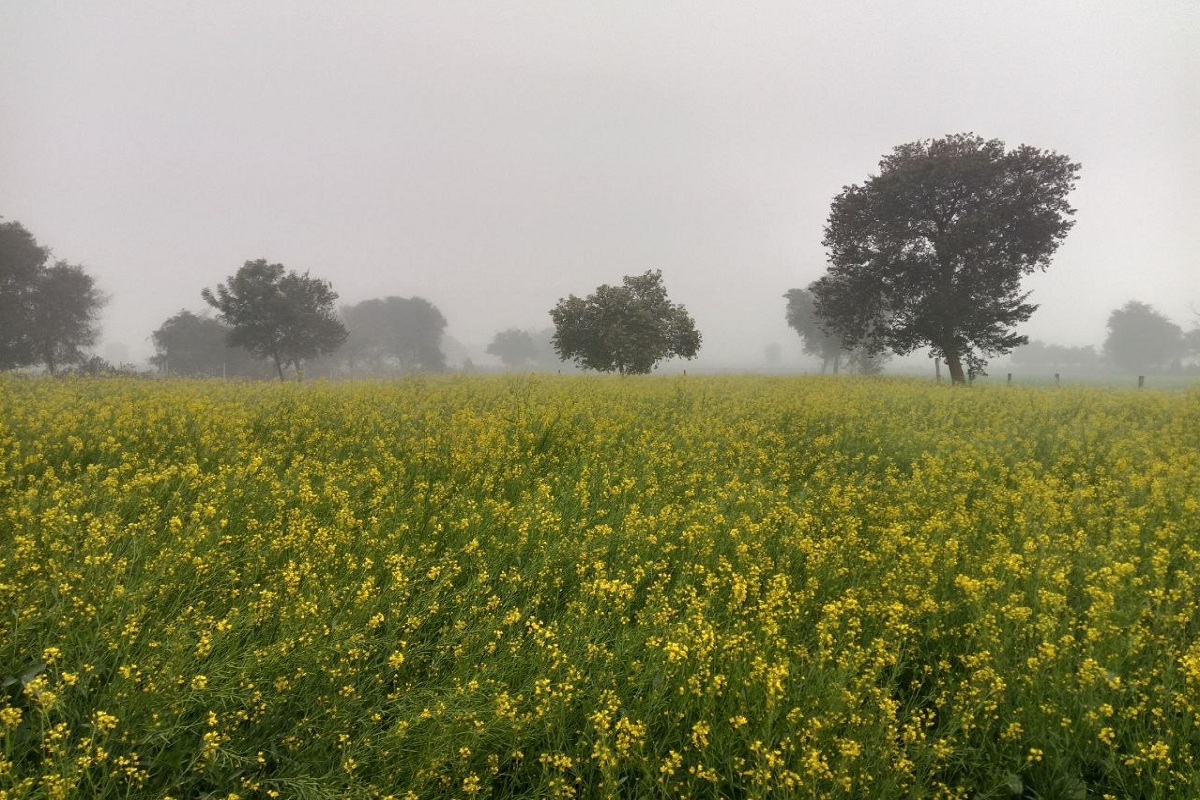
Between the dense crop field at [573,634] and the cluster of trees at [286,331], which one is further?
the cluster of trees at [286,331]

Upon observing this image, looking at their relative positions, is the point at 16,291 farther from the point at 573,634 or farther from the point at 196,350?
the point at 573,634

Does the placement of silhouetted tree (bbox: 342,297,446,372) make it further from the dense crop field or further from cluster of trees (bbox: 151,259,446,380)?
the dense crop field

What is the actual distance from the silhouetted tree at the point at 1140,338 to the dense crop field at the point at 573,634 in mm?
134029

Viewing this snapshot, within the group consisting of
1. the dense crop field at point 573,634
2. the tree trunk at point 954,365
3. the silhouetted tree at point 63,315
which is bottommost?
the dense crop field at point 573,634

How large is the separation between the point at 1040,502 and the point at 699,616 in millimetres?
5043

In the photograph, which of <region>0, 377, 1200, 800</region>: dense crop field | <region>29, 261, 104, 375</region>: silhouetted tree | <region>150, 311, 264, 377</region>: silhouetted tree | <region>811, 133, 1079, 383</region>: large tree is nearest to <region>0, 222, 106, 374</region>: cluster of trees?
<region>29, 261, 104, 375</region>: silhouetted tree

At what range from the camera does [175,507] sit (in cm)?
482

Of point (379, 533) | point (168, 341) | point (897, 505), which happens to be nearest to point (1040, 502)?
point (897, 505)

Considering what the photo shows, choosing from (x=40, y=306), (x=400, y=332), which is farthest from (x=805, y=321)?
(x=40, y=306)

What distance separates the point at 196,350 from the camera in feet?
202

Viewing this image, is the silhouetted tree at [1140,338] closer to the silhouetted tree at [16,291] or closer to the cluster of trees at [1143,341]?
the cluster of trees at [1143,341]

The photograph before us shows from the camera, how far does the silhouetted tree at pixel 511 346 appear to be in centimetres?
13288

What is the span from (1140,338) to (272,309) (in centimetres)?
14316

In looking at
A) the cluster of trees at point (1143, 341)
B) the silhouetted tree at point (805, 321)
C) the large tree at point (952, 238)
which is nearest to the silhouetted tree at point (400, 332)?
the silhouetted tree at point (805, 321)
